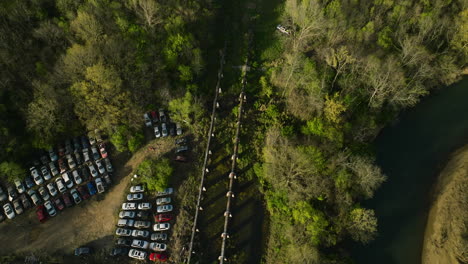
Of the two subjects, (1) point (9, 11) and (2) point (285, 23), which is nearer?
(1) point (9, 11)

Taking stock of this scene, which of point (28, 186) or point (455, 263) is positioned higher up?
point (28, 186)

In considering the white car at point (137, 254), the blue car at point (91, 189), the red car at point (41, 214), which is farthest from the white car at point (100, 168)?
the white car at point (137, 254)

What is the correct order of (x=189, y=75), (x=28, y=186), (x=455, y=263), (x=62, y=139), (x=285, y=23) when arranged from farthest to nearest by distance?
(x=285, y=23)
(x=189, y=75)
(x=62, y=139)
(x=28, y=186)
(x=455, y=263)

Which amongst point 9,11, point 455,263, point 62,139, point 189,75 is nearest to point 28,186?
point 62,139

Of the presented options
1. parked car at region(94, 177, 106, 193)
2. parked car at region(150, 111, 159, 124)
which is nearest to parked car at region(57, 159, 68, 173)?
parked car at region(94, 177, 106, 193)

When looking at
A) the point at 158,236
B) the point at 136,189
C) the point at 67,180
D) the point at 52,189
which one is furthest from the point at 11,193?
the point at 158,236

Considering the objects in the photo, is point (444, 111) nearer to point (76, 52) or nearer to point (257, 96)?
point (257, 96)

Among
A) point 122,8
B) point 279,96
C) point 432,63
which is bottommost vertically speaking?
point 279,96
